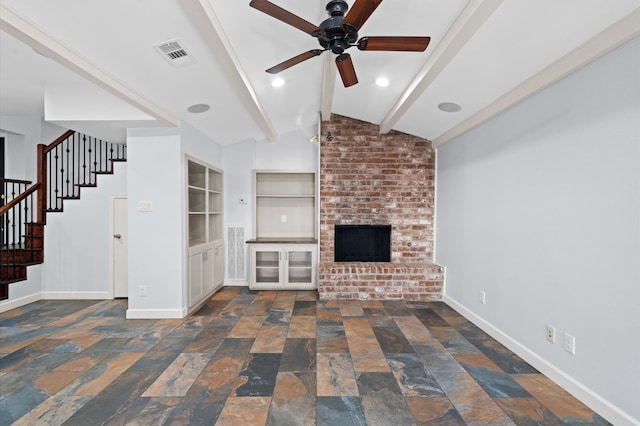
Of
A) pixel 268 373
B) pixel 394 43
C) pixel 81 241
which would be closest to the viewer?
pixel 394 43

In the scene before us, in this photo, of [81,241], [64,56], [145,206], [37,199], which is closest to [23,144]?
[37,199]

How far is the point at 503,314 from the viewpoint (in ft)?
10.0

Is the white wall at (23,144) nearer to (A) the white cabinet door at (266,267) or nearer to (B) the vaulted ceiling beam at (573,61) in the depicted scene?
(A) the white cabinet door at (266,267)

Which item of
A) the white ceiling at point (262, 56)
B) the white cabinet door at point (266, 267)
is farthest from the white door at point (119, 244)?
the white cabinet door at point (266, 267)

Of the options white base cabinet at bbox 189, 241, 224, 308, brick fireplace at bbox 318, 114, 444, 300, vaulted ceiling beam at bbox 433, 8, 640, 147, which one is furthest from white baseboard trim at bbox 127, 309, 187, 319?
vaulted ceiling beam at bbox 433, 8, 640, 147

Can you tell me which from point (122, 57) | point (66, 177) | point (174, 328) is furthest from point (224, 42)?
point (66, 177)

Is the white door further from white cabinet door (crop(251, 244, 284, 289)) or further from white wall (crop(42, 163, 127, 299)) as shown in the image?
white cabinet door (crop(251, 244, 284, 289))

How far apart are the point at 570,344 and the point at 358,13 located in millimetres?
2784

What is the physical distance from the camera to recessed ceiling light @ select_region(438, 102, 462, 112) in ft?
11.4

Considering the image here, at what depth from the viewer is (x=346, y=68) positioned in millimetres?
2443

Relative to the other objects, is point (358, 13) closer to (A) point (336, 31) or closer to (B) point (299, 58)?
(A) point (336, 31)

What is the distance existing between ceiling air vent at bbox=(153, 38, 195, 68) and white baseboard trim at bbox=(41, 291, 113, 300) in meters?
3.75

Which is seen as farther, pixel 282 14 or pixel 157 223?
pixel 157 223

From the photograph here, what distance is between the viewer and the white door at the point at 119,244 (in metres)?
4.50
